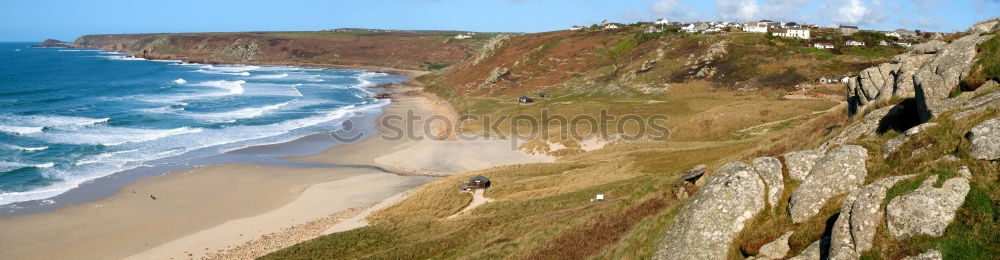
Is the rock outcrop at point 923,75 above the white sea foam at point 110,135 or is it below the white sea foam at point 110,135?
above

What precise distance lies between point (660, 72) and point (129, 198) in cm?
5872

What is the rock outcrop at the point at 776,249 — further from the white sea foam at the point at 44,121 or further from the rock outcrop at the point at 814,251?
the white sea foam at the point at 44,121

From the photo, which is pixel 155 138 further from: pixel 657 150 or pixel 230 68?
pixel 230 68

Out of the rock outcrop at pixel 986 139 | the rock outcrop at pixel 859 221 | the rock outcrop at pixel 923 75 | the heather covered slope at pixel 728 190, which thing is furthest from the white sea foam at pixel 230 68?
the rock outcrop at pixel 986 139

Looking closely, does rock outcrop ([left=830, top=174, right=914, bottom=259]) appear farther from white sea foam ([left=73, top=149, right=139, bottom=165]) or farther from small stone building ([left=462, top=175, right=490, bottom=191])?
white sea foam ([left=73, top=149, right=139, bottom=165])

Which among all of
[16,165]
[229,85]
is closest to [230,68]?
[229,85]

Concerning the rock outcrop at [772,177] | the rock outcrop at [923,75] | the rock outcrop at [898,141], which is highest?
the rock outcrop at [923,75]

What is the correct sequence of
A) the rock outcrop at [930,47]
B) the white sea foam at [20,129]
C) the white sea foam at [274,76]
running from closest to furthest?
1. the rock outcrop at [930,47]
2. the white sea foam at [20,129]
3. the white sea foam at [274,76]

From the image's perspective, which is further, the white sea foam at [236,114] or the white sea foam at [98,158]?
the white sea foam at [236,114]

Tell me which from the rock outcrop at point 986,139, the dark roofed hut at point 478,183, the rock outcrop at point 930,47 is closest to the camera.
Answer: the rock outcrop at point 986,139

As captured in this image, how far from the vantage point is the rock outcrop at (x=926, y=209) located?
11312mm

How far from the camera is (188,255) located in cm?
3195

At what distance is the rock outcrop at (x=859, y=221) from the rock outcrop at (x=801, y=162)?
267 centimetres

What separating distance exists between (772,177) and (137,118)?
78098mm
